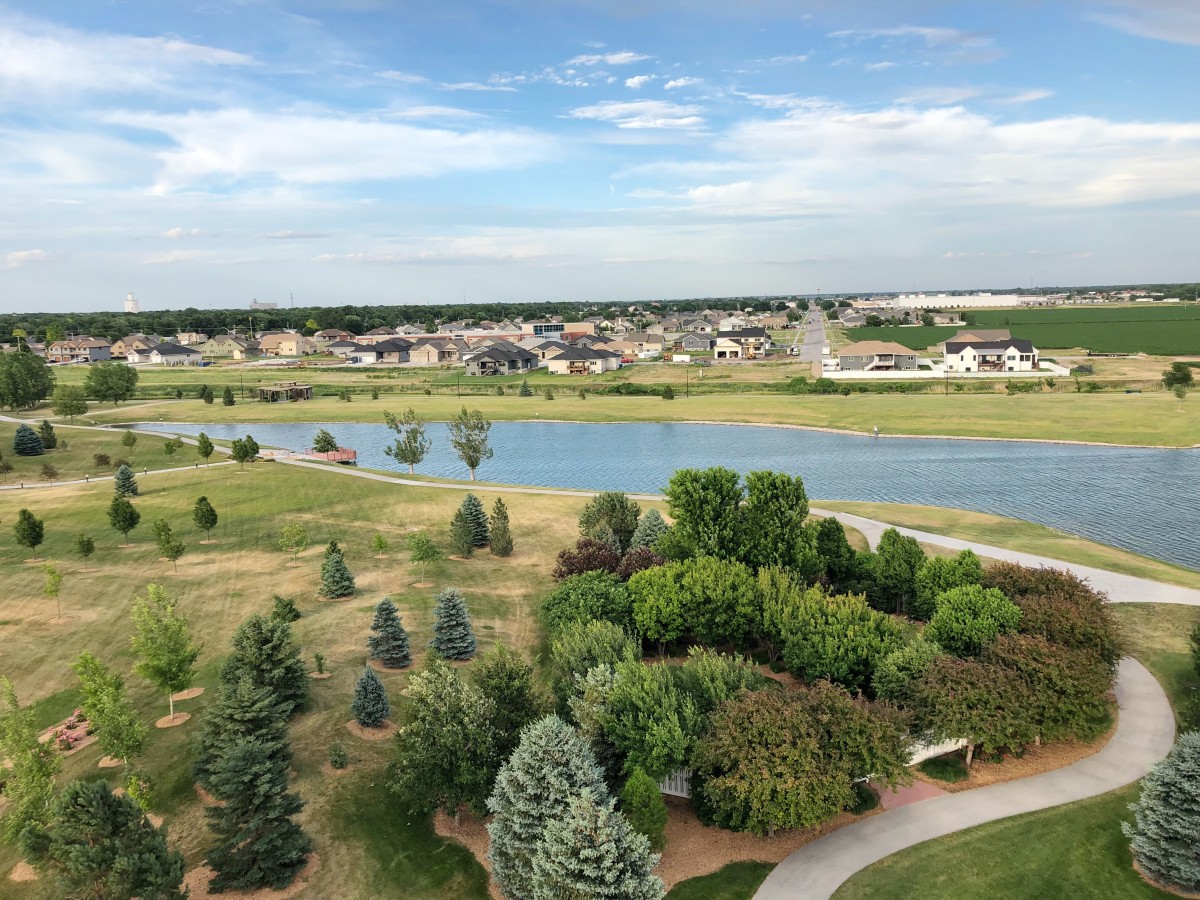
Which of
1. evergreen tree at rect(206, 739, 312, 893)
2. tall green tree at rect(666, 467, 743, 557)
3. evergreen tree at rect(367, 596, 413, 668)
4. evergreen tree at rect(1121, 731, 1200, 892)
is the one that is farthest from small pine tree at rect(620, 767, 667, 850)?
tall green tree at rect(666, 467, 743, 557)

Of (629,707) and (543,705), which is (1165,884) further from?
(543,705)

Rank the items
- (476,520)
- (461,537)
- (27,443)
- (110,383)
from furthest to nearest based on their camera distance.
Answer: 1. (110,383)
2. (27,443)
3. (476,520)
4. (461,537)

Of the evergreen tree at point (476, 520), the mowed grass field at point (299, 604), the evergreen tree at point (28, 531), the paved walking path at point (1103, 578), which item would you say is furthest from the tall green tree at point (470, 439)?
the paved walking path at point (1103, 578)

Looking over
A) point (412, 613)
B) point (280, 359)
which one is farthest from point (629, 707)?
point (280, 359)

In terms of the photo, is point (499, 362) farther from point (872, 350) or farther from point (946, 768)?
point (946, 768)

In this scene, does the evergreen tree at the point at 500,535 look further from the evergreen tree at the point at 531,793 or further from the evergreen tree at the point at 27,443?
the evergreen tree at the point at 27,443

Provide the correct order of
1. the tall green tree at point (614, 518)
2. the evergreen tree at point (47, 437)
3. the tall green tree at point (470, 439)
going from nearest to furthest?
the tall green tree at point (614, 518), the tall green tree at point (470, 439), the evergreen tree at point (47, 437)

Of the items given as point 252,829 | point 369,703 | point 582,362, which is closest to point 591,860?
point 252,829

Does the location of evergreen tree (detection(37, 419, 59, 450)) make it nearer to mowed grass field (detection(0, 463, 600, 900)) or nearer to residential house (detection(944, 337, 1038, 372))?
mowed grass field (detection(0, 463, 600, 900))
